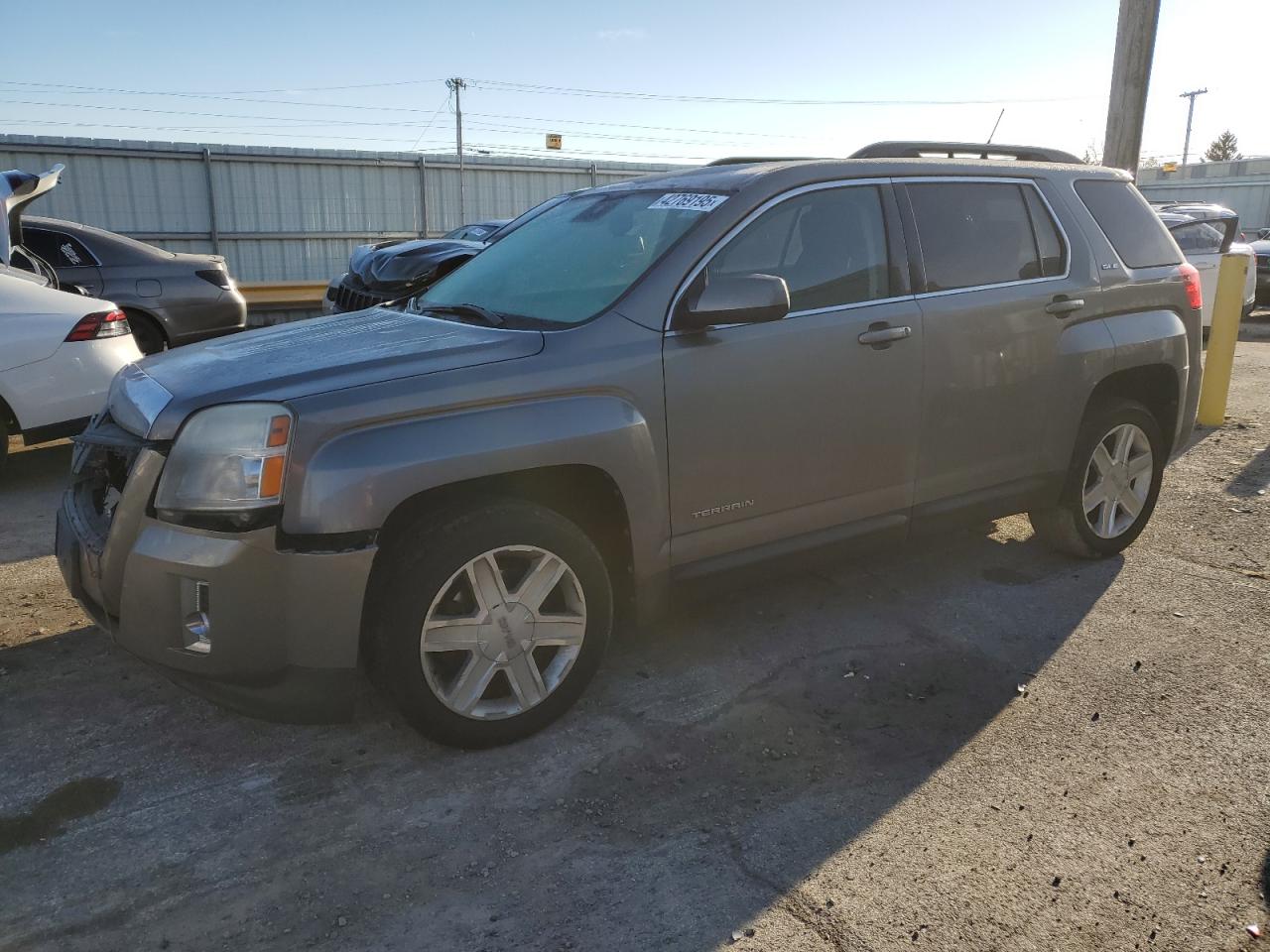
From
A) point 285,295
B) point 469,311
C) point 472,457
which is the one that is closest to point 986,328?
point 469,311

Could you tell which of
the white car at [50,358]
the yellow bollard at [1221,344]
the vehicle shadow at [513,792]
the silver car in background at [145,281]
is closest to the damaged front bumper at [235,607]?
the vehicle shadow at [513,792]

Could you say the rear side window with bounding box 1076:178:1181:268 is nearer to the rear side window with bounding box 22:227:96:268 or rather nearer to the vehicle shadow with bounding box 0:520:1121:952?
the vehicle shadow with bounding box 0:520:1121:952

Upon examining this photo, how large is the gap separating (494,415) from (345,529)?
0.56m

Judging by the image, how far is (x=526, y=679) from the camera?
322 cm

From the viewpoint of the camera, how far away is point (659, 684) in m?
3.70

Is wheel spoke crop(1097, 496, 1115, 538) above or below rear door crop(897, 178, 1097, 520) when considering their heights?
below

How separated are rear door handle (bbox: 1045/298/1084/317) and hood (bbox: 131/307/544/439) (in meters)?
2.42

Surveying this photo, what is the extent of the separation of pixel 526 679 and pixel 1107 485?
10.4ft

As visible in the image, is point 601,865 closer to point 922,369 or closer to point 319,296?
point 922,369

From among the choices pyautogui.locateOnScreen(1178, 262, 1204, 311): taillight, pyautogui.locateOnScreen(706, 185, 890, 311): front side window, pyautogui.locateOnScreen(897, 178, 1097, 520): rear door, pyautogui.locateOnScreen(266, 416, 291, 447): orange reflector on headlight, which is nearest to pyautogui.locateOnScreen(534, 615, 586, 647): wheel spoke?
pyautogui.locateOnScreen(266, 416, 291, 447): orange reflector on headlight

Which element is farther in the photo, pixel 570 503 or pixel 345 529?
pixel 570 503

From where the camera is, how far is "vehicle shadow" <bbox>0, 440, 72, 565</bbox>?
17.1 feet

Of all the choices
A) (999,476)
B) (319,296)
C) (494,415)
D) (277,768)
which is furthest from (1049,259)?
(319,296)

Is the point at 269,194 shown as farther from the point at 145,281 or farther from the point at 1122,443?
the point at 1122,443
